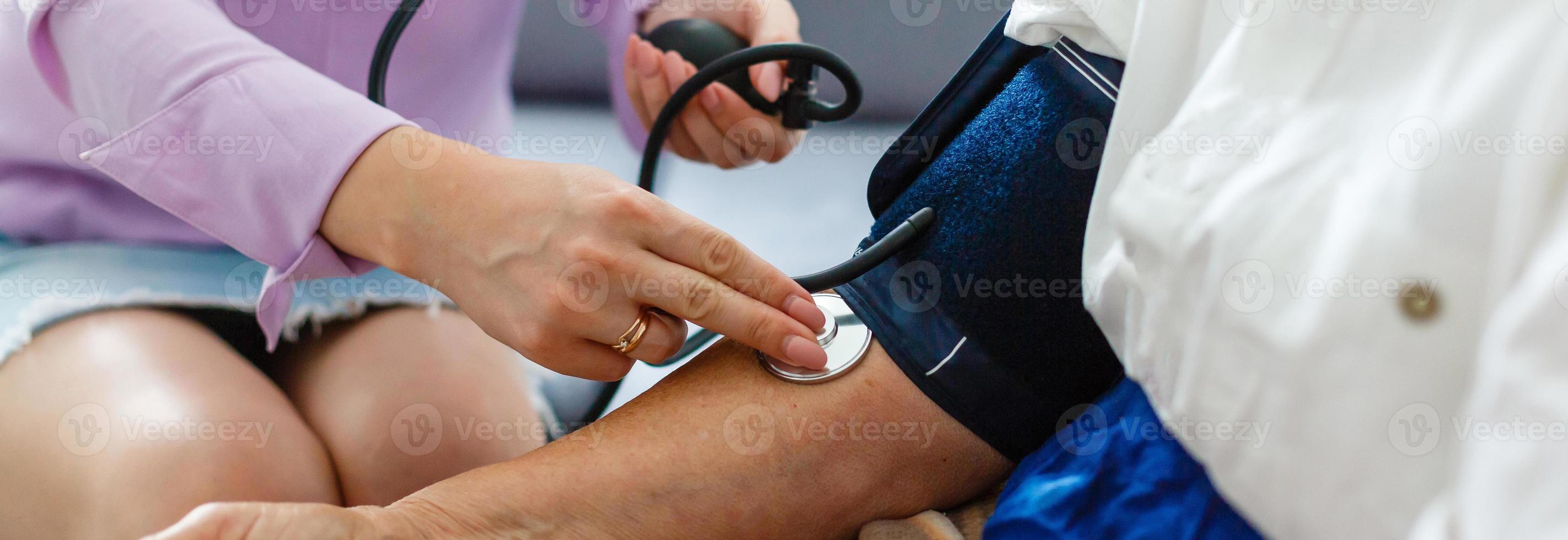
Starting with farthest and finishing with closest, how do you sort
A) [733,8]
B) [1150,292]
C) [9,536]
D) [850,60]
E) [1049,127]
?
1. [850,60]
2. [733,8]
3. [9,536]
4. [1049,127]
5. [1150,292]

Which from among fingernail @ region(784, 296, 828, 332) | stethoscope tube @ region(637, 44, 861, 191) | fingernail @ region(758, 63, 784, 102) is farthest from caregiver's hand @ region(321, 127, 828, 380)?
fingernail @ region(758, 63, 784, 102)

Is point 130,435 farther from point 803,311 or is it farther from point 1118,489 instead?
point 1118,489

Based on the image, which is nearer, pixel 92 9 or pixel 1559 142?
pixel 1559 142

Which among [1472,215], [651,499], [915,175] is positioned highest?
[1472,215]

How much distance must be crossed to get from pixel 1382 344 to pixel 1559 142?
104 millimetres

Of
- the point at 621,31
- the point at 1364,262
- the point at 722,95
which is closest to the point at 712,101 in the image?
the point at 722,95

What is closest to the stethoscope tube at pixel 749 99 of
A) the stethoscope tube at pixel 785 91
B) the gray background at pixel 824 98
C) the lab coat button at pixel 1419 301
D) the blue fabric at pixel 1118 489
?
the stethoscope tube at pixel 785 91

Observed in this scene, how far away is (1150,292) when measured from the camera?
1.61ft

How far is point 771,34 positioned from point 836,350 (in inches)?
17.8

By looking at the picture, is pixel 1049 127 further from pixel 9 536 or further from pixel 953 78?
pixel 9 536

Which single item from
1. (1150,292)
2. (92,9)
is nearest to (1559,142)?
(1150,292)

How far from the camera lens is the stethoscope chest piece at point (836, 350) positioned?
655 mm

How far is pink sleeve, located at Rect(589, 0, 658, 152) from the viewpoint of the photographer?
43.9 inches

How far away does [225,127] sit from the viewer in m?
0.71
